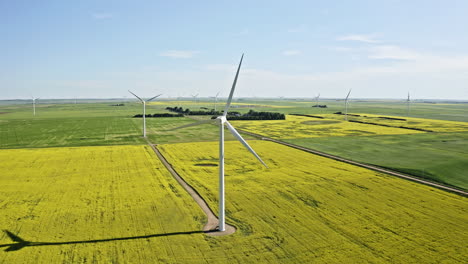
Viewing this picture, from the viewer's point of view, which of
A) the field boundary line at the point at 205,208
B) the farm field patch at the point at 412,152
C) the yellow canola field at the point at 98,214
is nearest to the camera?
the yellow canola field at the point at 98,214

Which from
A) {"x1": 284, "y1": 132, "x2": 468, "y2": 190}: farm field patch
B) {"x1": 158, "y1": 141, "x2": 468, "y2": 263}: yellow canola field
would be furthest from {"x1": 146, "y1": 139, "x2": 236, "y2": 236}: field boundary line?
{"x1": 284, "y1": 132, "x2": 468, "y2": 190}: farm field patch

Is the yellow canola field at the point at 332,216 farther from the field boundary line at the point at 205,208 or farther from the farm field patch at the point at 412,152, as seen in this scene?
the farm field patch at the point at 412,152

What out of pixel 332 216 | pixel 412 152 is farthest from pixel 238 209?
pixel 412 152

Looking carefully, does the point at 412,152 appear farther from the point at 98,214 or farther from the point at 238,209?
the point at 98,214

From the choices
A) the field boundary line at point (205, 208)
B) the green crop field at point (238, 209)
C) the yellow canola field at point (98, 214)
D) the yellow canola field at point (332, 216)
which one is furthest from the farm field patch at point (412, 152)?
the yellow canola field at point (98, 214)

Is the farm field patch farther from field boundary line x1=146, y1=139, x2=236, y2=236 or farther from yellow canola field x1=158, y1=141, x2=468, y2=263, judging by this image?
field boundary line x1=146, y1=139, x2=236, y2=236
